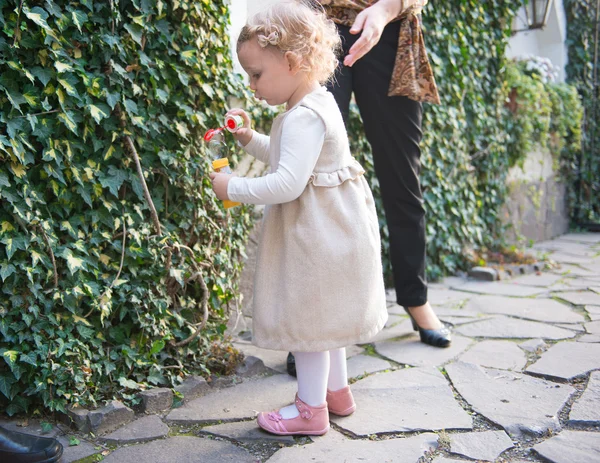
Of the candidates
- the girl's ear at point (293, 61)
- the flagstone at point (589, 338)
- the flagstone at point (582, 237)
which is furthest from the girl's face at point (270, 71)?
the flagstone at point (582, 237)

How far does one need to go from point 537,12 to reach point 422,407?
4.67 meters

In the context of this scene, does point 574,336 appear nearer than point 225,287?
No

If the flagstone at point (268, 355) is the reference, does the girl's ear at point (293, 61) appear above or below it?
above

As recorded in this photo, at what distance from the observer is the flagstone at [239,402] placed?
1.90 m

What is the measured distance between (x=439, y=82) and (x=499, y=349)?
6.85ft

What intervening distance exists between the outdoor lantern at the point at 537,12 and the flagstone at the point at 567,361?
3859 mm

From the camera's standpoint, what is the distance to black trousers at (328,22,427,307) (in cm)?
238

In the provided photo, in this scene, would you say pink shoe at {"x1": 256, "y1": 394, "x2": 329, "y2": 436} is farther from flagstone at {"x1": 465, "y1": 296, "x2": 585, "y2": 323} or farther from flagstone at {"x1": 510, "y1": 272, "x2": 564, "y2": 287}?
flagstone at {"x1": 510, "y1": 272, "x2": 564, "y2": 287}

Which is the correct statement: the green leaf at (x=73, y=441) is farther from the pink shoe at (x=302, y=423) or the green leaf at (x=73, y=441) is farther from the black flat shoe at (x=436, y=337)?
the black flat shoe at (x=436, y=337)

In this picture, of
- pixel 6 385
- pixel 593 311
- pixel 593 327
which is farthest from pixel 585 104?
pixel 6 385

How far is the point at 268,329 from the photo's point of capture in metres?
1.75

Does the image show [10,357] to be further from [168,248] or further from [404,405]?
[404,405]

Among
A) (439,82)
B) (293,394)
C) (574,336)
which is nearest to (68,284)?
(293,394)

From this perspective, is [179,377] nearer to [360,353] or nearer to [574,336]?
[360,353]
